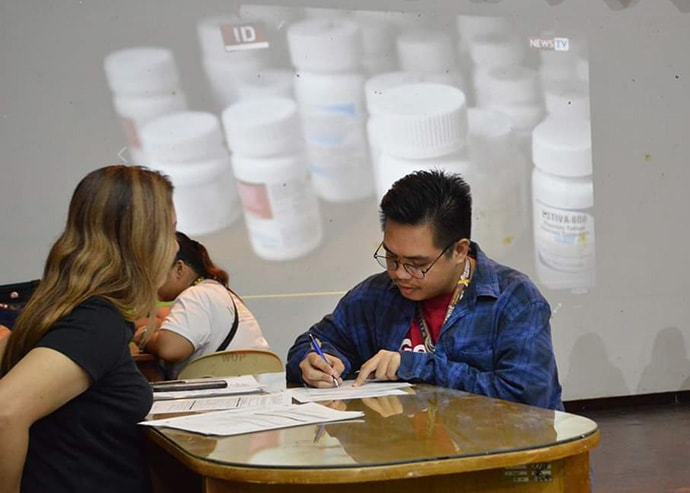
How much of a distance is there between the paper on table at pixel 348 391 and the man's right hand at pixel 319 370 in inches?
1.0

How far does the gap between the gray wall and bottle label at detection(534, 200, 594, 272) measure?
97mm

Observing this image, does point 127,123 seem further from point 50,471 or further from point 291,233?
point 50,471

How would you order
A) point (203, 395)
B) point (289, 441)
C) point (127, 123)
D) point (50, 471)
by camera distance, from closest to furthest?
Answer: point (289, 441) → point (50, 471) → point (203, 395) → point (127, 123)

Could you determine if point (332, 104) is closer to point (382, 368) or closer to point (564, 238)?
point (564, 238)

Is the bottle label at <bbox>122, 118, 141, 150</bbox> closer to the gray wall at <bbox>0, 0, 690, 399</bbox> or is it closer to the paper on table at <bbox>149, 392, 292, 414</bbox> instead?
the gray wall at <bbox>0, 0, 690, 399</bbox>

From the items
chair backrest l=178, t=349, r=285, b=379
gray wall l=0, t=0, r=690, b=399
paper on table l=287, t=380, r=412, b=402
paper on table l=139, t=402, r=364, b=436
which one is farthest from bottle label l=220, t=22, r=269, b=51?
paper on table l=139, t=402, r=364, b=436

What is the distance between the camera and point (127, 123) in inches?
178

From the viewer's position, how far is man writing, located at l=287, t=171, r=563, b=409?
2.00 meters

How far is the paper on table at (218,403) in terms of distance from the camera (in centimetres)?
181

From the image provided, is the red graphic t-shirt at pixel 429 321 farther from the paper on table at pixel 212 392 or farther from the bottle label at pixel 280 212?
the bottle label at pixel 280 212

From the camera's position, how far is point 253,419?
158 centimetres

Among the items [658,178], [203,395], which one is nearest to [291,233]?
[658,178]

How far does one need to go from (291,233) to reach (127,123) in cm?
101

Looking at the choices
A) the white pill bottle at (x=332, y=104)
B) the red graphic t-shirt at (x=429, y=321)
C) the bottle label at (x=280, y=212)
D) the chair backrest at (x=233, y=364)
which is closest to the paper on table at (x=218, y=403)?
the red graphic t-shirt at (x=429, y=321)
